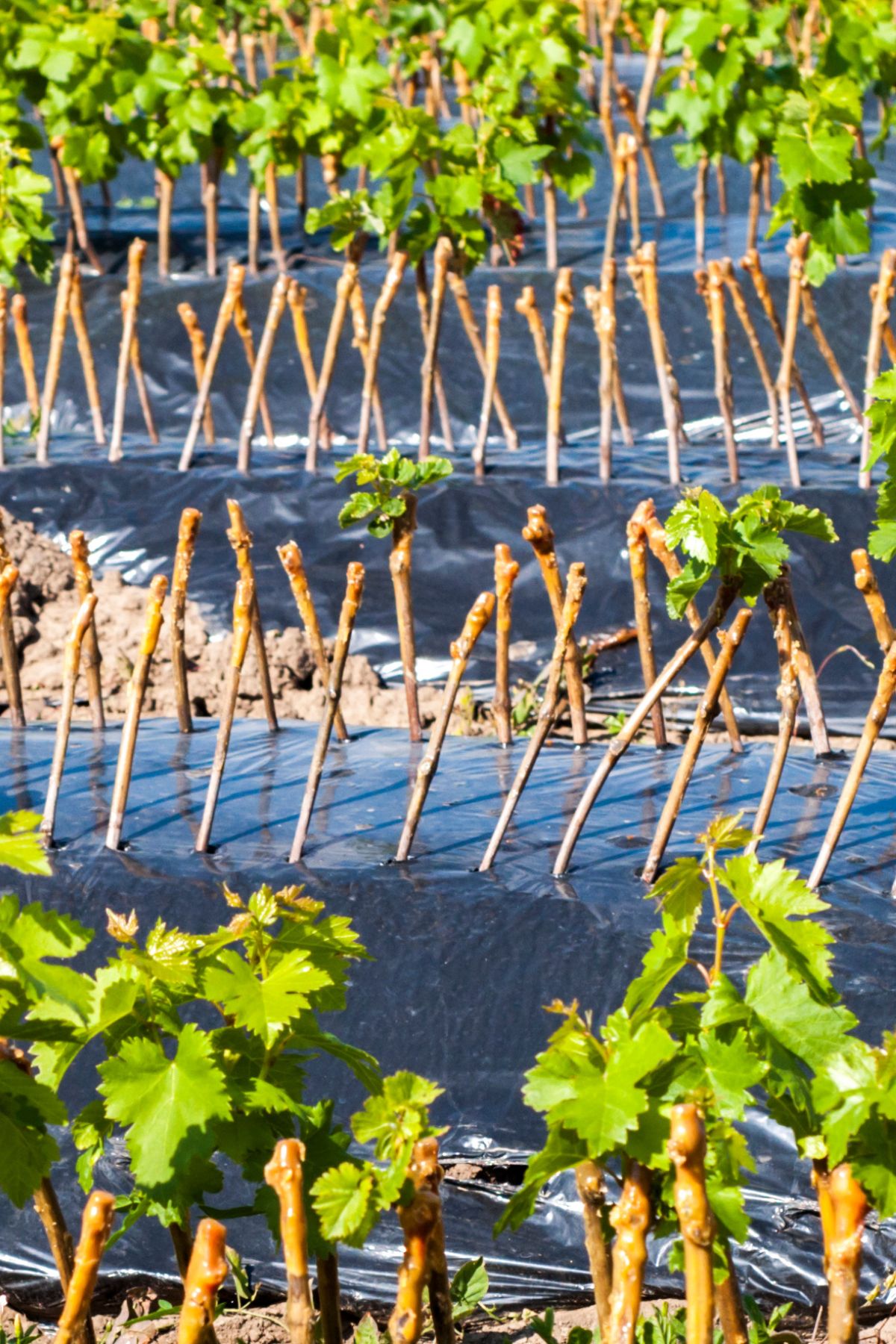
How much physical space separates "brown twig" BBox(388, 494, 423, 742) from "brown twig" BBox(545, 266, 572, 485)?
1.22m

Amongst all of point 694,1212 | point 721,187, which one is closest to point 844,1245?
point 694,1212

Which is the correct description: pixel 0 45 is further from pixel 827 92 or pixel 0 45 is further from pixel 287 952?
pixel 287 952

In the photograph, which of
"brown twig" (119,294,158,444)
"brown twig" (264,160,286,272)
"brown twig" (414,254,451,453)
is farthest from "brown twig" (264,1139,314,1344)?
"brown twig" (264,160,286,272)

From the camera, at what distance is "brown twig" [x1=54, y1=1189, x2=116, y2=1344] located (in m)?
1.22

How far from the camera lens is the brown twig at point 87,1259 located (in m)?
1.22

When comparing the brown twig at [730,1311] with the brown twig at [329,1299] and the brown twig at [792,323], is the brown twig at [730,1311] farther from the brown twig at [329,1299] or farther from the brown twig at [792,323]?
the brown twig at [792,323]

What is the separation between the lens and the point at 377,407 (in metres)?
4.86

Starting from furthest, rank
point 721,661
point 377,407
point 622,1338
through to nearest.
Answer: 1. point 377,407
2. point 721,661
3. point 622,1338

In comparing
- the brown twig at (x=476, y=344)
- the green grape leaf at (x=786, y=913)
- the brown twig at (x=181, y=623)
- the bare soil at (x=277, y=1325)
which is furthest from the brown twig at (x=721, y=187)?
the green grape leaf at (x=786, y=913)

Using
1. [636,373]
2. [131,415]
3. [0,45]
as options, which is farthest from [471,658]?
[0,45]

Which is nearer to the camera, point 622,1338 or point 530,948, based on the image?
point 622,1338

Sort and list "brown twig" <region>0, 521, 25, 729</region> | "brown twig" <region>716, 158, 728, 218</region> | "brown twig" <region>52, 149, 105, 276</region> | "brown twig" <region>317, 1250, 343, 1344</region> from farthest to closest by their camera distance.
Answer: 1. "brown twig" <region>716, 158, 728, 218</region>
2. "brown twig" <region>52, 149, 105, 276</region>
3. "brown twig" <region>0, 521, 25, 729</region>
4. "brown twig" <region>317, 1250, 343, 1344</region>

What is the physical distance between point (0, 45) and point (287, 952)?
566cm

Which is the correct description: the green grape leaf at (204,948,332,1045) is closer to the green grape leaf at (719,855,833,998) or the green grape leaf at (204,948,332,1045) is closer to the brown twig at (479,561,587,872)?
the green grape leaf at (719,855,833,998)
